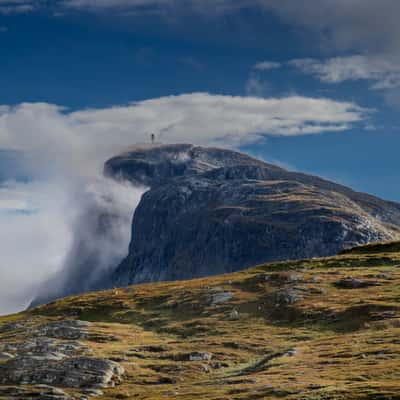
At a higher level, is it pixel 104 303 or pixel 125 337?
pixel 104 303

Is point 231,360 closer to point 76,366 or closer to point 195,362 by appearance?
point 195,362

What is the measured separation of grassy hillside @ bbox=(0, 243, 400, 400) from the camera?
6825 centimetres

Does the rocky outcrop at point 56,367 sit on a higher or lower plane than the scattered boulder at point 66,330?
lower

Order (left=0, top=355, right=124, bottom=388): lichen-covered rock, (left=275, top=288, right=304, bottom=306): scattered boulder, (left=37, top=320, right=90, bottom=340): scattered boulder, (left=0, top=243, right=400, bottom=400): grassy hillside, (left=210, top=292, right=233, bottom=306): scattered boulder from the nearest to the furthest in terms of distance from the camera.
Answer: (left=0, top=243, right=400, bottom=400): grassy hillside
(left=0, top=355, right=124, bottom=388): lichen-covered rock
(left=37, top=320, right=90, bottom=340): scattered boulder
(left=275, top=288, right=304, bottom=306): scattered boulder
(left=210, top=292, right=233, bottom=306): scattered boulder

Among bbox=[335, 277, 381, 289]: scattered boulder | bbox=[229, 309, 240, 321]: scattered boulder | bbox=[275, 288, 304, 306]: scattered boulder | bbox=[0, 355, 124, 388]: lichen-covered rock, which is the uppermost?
bbox=[335, 277, 381, 289]: scattered boulder

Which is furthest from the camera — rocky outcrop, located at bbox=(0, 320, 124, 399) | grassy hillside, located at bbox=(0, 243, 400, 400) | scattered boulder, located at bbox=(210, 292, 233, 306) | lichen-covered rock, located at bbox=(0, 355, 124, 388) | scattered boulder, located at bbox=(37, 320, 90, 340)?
scattered boulder, located at bbox=(210, 292, 233, 306)

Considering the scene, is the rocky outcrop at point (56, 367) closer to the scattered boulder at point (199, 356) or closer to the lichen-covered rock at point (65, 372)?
the lichen-covered rock at point (65, 372)

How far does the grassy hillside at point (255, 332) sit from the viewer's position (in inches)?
2687

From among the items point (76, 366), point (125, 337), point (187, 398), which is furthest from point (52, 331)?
point (187, 398)

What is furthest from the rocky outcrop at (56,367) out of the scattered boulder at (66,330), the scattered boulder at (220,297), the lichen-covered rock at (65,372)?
the scattered boulder at (220,297)

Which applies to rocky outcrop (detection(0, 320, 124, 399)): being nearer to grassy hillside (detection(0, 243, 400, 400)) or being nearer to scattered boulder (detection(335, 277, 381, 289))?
grassy hillside (detection(0, 243, 400, 400))

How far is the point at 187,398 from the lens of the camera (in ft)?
221

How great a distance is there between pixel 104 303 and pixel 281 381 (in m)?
76.2

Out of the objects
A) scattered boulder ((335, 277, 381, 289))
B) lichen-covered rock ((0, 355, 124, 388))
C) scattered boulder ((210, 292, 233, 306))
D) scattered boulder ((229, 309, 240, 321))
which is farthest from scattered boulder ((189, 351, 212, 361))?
scattered boulder ((335, 277, 381, 289))
